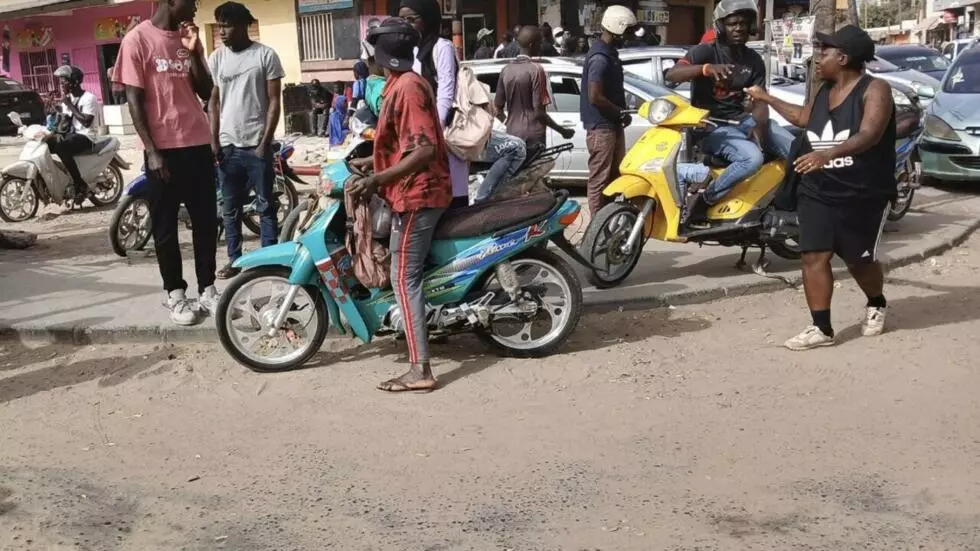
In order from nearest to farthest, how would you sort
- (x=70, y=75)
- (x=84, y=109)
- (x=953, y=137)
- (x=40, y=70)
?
(x=953, y=137), (x=84, y=109), (x=70, y=75), (x=40, y=70)

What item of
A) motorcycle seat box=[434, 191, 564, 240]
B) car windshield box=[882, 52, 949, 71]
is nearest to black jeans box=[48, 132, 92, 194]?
motorcycle seat box=[434, 191, 564, 240]

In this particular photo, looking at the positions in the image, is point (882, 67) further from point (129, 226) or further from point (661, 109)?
point (129, 226)

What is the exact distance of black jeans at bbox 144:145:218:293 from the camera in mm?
6078

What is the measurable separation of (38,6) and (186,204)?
23.7 metres

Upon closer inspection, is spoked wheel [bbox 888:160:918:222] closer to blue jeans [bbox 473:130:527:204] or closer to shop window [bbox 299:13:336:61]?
blue jeans [bbox 473:130:527:204]

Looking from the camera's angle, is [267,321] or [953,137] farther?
[953,137]

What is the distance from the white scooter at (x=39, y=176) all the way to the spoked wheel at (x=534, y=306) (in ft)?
24.6

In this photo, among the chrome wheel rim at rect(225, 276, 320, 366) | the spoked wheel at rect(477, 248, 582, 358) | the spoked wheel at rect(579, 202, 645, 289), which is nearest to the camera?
the chrome wheel rim at rect(225, 276, 320, 366)

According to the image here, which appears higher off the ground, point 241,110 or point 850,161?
point 241,110

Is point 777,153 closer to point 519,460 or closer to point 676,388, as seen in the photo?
point 676,388

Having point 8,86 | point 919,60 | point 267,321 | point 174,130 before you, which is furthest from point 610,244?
point 8,86

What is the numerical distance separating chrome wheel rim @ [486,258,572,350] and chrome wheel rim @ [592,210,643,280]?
1357 mm

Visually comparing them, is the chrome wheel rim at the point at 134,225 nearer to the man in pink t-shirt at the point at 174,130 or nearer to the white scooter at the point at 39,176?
the man in pink t-shirt at the point at 174,130

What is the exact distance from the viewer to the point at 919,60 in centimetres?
1989
